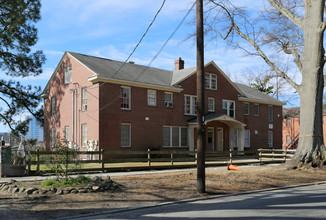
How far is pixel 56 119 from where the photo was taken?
1200 inches

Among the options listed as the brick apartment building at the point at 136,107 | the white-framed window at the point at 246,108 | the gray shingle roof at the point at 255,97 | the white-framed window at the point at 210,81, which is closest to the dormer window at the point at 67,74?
the brick apartment building at the point at 136,107

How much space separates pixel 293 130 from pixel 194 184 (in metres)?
49.1

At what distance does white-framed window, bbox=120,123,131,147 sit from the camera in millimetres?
26172

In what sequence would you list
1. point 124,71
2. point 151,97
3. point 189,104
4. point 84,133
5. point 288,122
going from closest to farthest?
point 84,133, point 124,71, point 151,97, point 189,104, point 288,122

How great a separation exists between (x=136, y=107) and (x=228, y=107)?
11455 millimetres

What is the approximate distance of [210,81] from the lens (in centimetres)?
3275

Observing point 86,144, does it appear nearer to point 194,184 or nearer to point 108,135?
point 108,135

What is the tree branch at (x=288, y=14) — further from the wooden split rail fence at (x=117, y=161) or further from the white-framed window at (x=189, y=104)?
the white-framed window at (x=189, y=104)

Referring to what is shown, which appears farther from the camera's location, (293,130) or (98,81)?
(293,130)

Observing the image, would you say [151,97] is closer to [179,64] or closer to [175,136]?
[175,136]

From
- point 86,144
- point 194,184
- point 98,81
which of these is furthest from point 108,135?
point 194,184

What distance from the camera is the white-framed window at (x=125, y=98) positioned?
1037 inches

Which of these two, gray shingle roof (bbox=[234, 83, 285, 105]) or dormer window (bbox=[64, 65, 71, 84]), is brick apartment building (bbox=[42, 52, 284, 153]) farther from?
gray shingle roof (bbox=[234, 83, 285, 105])

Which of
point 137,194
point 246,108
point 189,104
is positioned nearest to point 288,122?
point 246,108
